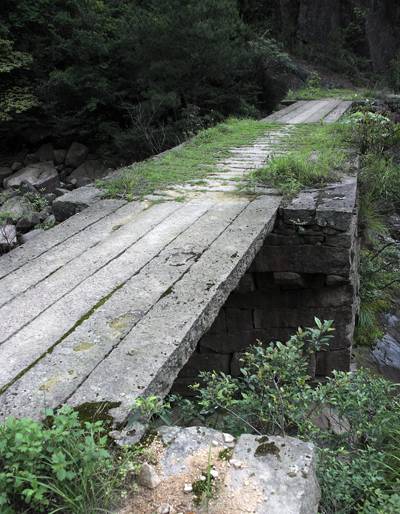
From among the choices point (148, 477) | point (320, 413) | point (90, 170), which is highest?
point (148, 477)

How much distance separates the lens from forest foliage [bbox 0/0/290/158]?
10.4 meters

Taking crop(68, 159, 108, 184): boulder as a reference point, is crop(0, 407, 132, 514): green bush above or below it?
above

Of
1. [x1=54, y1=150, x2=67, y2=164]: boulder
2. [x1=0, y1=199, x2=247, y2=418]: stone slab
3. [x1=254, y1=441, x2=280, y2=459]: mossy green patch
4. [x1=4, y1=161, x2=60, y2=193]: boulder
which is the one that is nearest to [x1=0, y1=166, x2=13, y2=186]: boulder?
[x1=4, y1=161, x2=60, y2=193]: boulder

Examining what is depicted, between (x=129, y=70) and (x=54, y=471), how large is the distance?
462 inches

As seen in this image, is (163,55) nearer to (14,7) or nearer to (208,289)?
(14,7)

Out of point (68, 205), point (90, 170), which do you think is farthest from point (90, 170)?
point (68, 205)

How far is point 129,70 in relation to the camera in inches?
472

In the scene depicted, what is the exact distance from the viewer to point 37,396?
175cm

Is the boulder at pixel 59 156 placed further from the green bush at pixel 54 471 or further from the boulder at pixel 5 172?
the green bush at pixel 54 471

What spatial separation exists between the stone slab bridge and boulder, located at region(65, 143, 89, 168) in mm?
7971

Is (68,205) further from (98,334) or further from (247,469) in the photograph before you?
(247,469)

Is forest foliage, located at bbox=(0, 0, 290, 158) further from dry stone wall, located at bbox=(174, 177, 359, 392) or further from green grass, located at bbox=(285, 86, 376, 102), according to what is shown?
dry stone wall, located at bbox=(174, 177, 359, 392)

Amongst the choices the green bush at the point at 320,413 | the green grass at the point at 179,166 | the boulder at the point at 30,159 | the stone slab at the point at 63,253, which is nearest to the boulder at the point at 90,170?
the boulder at the point at 30,159

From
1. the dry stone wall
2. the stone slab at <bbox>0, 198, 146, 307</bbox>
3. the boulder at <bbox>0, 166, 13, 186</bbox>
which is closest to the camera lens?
the stone slab at <bbox>0, 198, 146, 307</bbox>
